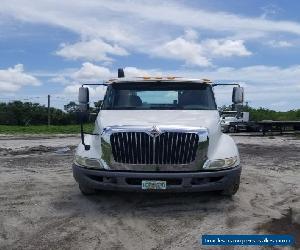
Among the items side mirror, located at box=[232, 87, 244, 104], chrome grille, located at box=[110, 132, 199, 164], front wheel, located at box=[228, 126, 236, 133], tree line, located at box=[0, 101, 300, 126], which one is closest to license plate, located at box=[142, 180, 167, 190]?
chrome grille, located at box=[110, 132, 199, 164]

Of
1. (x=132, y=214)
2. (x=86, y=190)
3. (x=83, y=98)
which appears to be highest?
(x=83, y=98)

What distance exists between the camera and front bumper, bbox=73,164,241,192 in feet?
25.7

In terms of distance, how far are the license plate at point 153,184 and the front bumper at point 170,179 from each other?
0.19 ft

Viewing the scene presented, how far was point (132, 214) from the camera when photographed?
7.67 metres

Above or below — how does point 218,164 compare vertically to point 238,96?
below

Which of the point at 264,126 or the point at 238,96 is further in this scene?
the point at 264,126

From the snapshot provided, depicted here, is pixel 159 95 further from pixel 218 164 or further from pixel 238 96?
pixel 218 164

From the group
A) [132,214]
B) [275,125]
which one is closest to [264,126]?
[275,125]

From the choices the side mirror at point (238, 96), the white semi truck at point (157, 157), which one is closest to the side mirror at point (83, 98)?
the white semi truck at point (157, 157)

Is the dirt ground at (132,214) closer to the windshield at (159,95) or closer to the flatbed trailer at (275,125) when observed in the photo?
the windshield at (159,95)

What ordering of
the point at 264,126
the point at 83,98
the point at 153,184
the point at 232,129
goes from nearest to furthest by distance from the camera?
the point at 153,184, the point at 83,98, the point at 264,126, the point at 232,129

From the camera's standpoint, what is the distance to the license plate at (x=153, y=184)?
782cm

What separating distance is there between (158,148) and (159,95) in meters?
1.97

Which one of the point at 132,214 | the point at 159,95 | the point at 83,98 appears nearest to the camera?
the point at 132,214
